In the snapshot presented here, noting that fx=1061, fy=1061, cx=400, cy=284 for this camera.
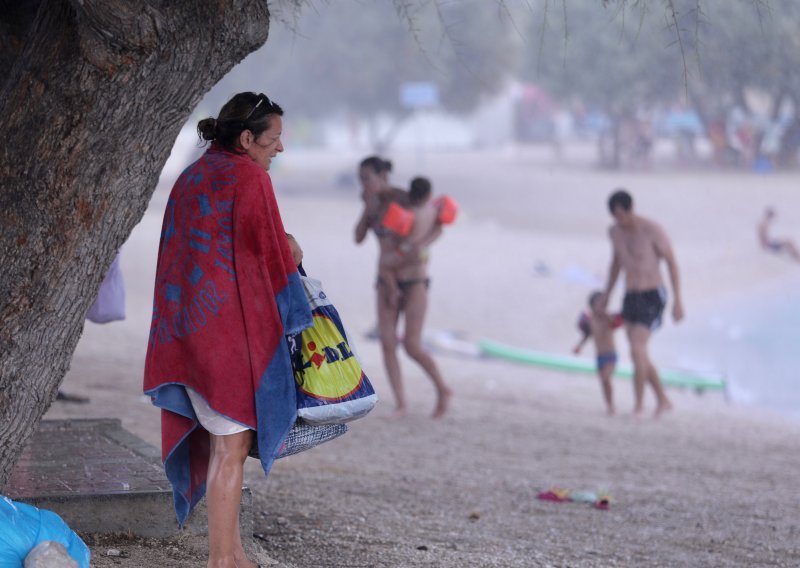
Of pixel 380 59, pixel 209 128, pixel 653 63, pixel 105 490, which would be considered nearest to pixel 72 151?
pixel 209 128

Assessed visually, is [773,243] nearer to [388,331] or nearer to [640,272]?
[640,272]

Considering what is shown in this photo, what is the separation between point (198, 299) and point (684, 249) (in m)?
24.5

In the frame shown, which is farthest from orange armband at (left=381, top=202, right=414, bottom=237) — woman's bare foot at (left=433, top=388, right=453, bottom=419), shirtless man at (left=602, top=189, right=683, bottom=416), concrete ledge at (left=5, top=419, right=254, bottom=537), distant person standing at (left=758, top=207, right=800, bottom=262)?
distant person standing at (left=758, top=207, right=800, bottom=262)

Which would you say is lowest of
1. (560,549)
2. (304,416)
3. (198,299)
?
(560,549)

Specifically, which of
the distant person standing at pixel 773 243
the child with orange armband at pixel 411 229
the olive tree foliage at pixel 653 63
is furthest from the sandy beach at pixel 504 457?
the olive tree foliage at pixel 653 63

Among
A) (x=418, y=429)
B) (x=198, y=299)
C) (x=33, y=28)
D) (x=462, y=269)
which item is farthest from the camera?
(x=462, y=269)

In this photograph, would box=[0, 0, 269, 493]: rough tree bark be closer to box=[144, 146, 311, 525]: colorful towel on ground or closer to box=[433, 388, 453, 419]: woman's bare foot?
box=[144, 146, 311, 525]: colorful towel on ground

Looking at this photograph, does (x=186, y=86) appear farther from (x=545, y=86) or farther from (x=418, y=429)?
(x=545, y=86)

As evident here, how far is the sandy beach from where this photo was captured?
14.9 ft

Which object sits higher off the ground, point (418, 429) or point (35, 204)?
point (35, 204)

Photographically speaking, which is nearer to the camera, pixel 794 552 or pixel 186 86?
pixel 186 86

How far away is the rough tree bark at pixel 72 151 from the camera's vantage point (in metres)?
3.33

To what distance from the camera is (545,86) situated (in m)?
43.8

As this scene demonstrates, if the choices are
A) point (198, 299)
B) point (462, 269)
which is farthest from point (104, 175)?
point (462, 269)
